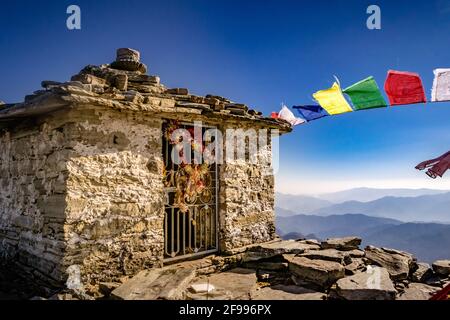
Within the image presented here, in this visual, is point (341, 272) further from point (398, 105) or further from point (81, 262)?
point (81, 262)

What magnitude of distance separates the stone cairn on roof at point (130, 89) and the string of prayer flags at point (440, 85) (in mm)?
2988

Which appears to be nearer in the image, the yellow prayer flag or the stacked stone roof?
the stacked stone roof

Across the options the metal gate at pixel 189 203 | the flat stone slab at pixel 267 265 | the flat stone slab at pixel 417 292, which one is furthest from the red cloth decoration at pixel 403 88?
the flat stone slab at pixel 267 265

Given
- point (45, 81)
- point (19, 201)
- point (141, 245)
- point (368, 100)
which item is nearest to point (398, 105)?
point (368, 100)

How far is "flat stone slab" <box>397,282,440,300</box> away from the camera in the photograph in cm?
463

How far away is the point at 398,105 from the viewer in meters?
6.29

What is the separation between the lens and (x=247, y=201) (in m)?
6.58

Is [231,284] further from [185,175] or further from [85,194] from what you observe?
[85,194]

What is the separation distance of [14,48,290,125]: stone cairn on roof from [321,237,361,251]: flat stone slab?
285 cm

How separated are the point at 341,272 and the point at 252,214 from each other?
2198 mm

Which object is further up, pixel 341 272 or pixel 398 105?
pixel 398 105

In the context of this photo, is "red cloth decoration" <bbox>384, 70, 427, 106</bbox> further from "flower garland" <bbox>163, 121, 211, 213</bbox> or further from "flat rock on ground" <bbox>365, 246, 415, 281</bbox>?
"flower garland" <bbox>163, 121, 211, 213</bbox>

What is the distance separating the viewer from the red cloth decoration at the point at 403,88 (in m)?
6.03

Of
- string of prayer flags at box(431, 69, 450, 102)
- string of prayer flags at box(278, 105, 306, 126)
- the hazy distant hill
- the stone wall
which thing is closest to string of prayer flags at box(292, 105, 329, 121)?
string of prayer flags at box(278, 105, 306, 126)
